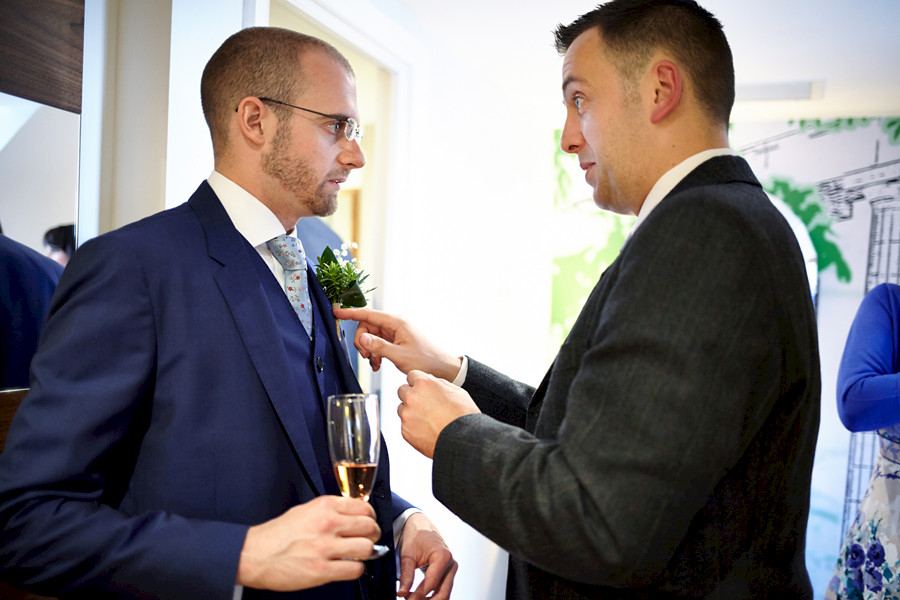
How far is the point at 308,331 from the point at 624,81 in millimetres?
846

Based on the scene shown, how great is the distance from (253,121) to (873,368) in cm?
238

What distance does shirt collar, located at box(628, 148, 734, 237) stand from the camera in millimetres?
1245

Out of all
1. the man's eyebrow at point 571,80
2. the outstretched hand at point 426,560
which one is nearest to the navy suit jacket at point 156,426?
the outstretched hand at point 426,560

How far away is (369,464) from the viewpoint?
1.12 meters

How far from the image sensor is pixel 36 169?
5.15 feet

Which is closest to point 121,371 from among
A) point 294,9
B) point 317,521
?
point 317,521

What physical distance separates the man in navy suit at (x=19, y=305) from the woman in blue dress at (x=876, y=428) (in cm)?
263

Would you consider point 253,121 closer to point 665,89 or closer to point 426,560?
point 665,89

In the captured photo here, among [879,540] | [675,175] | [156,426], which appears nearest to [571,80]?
[675,175]

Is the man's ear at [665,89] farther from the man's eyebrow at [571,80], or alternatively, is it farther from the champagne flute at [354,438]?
the champagne flute at [354,438]

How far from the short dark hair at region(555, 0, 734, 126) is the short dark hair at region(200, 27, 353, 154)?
0.70m

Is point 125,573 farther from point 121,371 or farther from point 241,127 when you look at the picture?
point 241,127

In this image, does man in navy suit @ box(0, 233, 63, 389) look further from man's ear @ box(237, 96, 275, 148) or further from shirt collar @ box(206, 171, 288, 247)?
man's ear @ box(237, 96, 275, 148)

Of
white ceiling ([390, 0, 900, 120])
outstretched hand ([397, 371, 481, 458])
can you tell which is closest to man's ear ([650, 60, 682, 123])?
outstretched hand ([397, 371, 481, 458])
